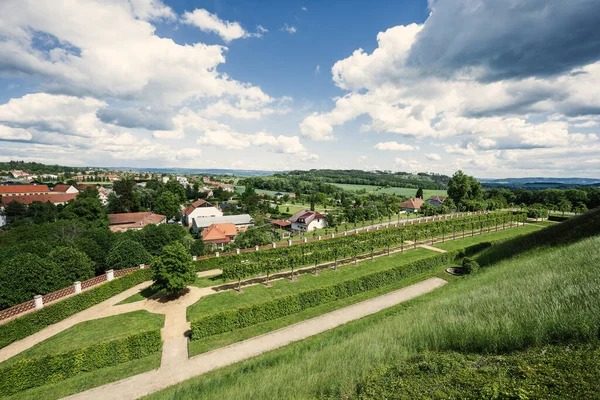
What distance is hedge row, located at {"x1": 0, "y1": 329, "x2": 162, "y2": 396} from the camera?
12.5m

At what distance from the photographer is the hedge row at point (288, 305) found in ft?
56.1

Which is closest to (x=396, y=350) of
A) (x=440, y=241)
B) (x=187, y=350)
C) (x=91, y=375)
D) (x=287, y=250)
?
(x=187, y=350)

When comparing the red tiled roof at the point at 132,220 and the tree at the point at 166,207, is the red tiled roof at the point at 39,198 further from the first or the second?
the tree at the point at 166,207

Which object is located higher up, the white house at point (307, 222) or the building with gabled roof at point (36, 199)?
the building with gabled roof at point (36, 199)

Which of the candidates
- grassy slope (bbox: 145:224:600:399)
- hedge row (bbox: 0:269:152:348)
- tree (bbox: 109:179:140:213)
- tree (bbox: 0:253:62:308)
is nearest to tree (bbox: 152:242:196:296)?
hedge row (bbox: 0:269:152:348)

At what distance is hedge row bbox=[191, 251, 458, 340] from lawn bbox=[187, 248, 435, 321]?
2.97m

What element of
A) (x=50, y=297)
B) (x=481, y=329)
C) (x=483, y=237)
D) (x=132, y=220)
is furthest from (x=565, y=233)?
(x=132, y=220)

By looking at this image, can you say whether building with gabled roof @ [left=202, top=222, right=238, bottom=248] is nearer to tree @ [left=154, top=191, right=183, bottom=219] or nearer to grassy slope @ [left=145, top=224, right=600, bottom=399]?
tree @ [left=154, top=191, right=183, bottom=219]

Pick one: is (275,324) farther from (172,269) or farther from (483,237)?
→ (483,237)

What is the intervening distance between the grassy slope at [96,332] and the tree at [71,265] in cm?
493

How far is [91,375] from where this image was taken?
13.6 meters

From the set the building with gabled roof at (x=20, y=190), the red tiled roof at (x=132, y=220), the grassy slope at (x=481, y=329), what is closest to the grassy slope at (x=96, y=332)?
the grassy slope at (x=481, y=329)

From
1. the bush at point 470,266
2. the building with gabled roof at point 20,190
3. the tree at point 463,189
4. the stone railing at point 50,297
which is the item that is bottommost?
the stone railing at point 50,297

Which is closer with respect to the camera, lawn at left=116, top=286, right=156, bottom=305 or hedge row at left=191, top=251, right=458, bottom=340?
hedge row at left=191, top=251, right=458, bottom=340
